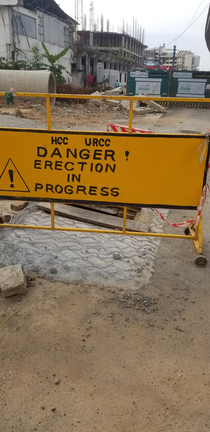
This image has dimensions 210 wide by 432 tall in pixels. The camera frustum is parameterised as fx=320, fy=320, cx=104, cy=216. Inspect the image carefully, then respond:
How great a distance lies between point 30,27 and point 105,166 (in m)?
29.2

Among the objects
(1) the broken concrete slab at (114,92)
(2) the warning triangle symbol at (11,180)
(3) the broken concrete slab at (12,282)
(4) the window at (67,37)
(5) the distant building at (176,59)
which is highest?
(5) the distant building at (176,59)

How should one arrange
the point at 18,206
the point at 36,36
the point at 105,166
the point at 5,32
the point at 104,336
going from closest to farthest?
1. the point at 104,336
2. the point at 105,166
3. the point at 18,206
4. the point at 5,32
5. the point at 36,36

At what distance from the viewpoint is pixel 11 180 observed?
3902mm

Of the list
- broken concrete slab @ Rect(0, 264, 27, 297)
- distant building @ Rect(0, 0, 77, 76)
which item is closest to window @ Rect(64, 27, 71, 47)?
distant building @ Rect(0, 0, 77, 76)

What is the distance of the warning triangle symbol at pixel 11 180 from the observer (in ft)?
12.6

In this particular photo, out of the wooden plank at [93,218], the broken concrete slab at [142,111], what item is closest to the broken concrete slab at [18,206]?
the wooden plank at [93,218]

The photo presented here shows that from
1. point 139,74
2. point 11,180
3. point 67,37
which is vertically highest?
point 67,37

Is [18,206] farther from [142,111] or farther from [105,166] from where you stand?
[142,111]

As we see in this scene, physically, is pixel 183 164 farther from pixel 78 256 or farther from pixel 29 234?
pixel 29 234

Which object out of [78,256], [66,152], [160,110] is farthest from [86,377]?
[160,110]

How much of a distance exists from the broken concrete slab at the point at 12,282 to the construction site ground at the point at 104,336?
0.08 m

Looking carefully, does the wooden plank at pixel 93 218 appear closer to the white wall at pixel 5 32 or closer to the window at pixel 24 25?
the white wall at pixel 5 32

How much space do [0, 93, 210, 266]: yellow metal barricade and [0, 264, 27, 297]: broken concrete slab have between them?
3.21ft

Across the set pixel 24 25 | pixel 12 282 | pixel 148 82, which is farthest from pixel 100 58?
pixel 12 282
